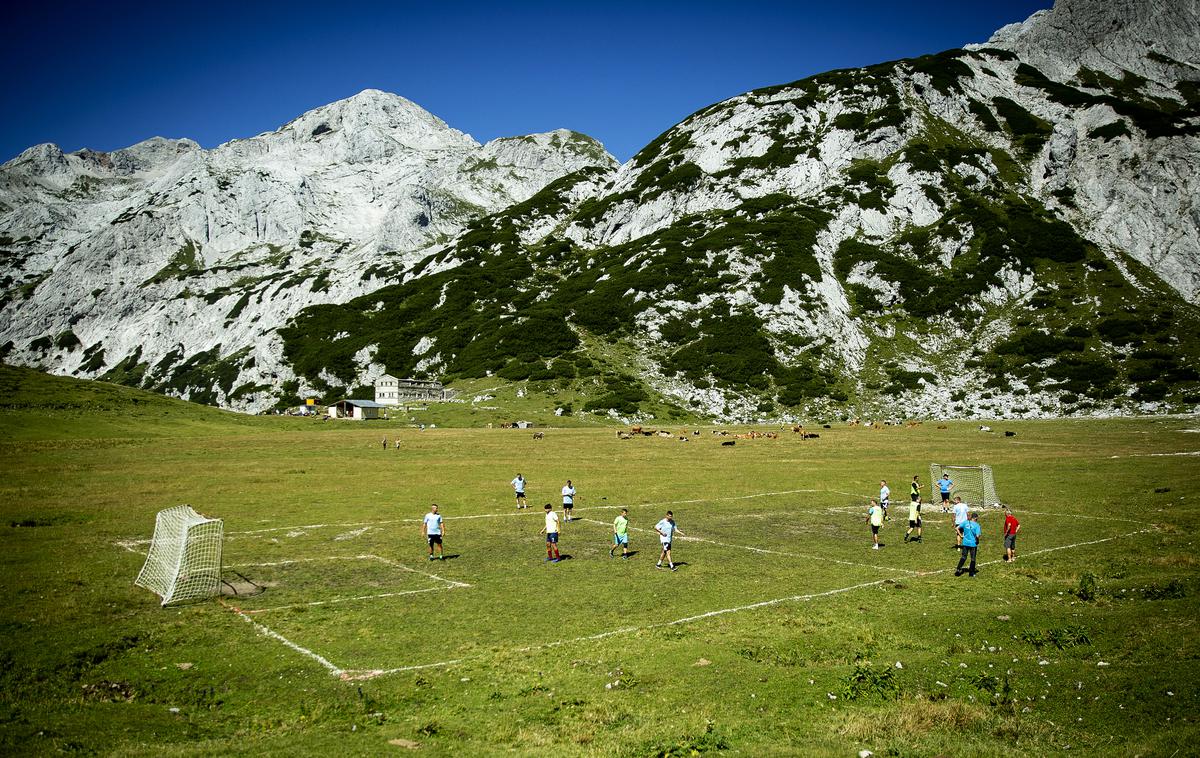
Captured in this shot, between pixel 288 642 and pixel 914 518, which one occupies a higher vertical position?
pixel 914 518

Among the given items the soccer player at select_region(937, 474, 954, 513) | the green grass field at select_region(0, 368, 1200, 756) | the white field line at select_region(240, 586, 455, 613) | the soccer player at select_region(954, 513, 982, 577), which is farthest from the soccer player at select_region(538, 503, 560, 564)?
the soccer player at select_region(937, 474, 954, 513)

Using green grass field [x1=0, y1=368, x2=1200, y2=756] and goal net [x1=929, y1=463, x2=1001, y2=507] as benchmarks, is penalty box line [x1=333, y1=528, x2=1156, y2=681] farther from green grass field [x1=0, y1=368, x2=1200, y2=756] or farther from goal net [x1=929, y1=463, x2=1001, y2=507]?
goal net [x1=929, y1=463, x2=1001, y2=507]

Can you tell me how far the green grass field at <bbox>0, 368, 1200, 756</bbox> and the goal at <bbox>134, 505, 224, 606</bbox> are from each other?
2.66 feet

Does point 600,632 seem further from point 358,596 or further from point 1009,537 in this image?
point 1009,537

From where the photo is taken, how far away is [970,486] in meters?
47.1

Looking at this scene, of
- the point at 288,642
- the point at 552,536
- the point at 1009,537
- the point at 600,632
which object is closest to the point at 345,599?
the point at 288,642

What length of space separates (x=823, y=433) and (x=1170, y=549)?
7518 centimetres

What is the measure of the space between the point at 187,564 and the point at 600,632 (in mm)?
14314

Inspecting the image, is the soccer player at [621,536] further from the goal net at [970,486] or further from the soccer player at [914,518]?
the goal net at [970,486]

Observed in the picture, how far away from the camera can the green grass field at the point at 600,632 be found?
13102 millimetres

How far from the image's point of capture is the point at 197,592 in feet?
73.8

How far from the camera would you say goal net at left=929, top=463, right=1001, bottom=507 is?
43844mm

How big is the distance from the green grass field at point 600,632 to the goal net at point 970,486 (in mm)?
1842

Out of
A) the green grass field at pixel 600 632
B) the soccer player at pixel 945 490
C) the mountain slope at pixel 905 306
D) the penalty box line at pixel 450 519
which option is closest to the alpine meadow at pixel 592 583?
the green grass field at pixel 600 632
